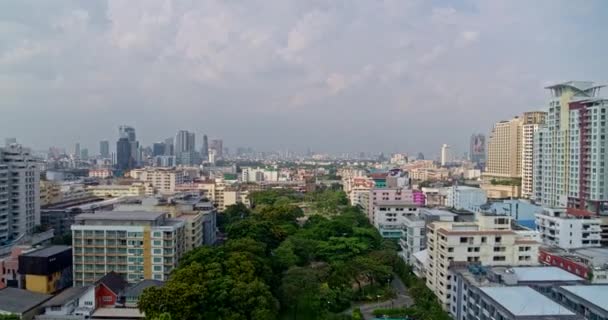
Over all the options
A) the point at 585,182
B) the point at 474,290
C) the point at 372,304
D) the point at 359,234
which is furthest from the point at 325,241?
the point at 585,182

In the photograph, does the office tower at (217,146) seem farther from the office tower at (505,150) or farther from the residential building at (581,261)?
the residential building at (581,261)

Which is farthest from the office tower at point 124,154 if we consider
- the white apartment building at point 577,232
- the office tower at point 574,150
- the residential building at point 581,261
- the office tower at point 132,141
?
the residential building at point 581,261

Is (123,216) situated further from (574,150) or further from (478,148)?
(478,148)

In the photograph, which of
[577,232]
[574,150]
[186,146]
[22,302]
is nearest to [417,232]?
[577,232]

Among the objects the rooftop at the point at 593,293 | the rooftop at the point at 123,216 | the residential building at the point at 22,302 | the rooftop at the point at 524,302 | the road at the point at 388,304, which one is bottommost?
the road at the point at 388,304

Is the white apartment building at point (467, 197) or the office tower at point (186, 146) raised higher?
the office tower at point (186, 146)

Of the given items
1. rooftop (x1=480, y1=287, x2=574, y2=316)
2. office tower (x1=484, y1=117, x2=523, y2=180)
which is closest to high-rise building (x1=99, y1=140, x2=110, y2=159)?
office tower (x1=484, y1=117, x2=523, y2=180)

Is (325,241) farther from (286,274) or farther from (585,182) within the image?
(585,182)
